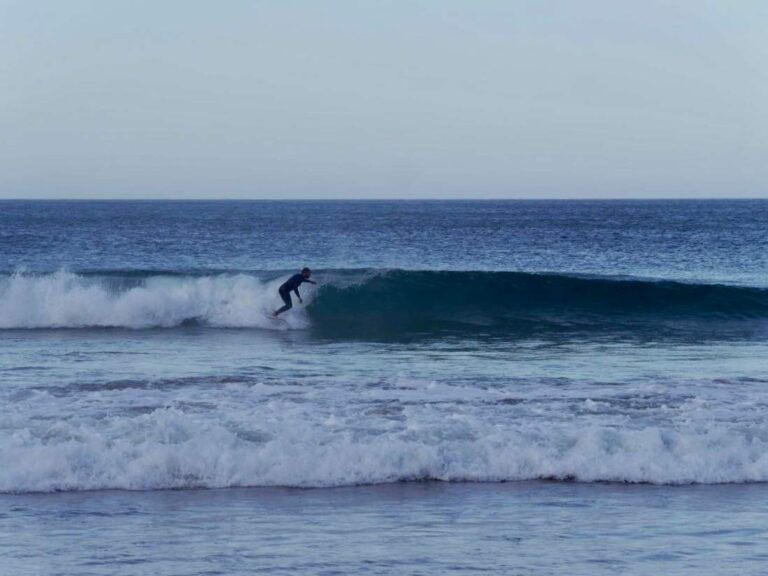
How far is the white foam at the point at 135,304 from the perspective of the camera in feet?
70.2

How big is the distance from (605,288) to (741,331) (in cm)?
485

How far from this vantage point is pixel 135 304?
21906 mm

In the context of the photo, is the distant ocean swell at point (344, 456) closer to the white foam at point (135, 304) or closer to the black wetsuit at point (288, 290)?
the black wetsuit at point (288, 290)

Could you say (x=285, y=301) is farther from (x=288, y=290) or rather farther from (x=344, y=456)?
(x=344, y=456)

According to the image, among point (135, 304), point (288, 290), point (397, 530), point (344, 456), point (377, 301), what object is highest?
point (288, 290)

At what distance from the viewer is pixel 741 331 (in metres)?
20.9

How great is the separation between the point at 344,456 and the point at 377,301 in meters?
14.4

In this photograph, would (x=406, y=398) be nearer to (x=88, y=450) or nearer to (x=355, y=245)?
(x=88, y=450)

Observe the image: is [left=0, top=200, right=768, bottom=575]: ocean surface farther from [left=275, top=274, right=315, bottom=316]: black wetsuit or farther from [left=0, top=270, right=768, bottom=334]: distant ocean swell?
[left=275, top=274, right=315, bottom=316]: black wetsuit

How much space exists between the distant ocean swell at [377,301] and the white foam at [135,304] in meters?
0.02

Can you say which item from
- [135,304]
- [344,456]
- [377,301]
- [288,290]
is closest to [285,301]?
[288,290]

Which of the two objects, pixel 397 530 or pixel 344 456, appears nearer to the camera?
pixel 397 530

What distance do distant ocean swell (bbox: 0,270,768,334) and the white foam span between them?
0.02m

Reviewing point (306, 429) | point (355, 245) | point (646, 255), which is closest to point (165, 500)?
point (306, 429)
